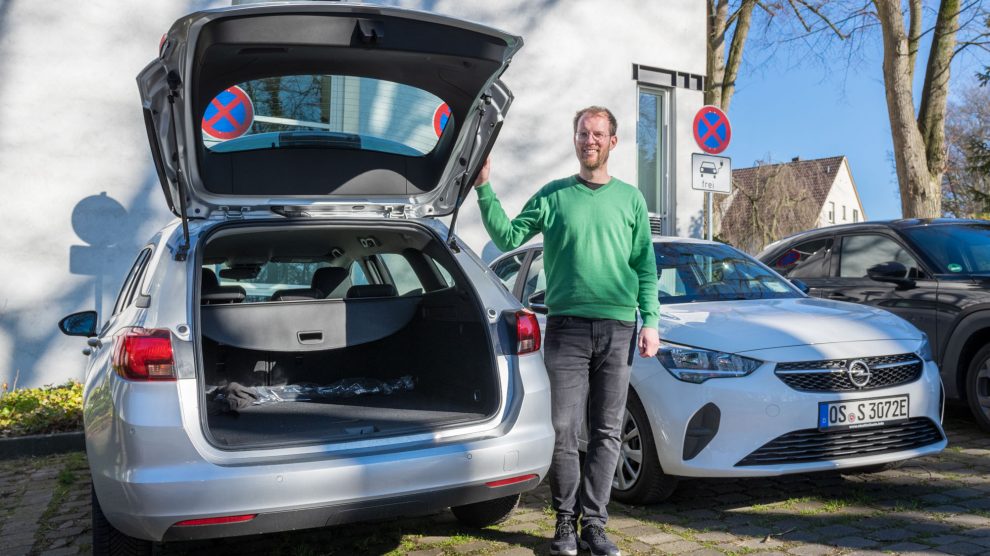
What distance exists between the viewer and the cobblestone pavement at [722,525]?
3867 millimetres

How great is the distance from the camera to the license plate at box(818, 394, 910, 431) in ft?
13.5

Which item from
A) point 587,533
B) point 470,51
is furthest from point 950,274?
point 470,51

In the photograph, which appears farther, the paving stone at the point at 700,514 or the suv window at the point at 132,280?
the paving stone at the point at 700,514

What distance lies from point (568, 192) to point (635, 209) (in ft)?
1.02

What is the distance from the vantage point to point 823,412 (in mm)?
4105

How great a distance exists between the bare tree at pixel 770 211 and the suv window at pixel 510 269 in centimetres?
3706

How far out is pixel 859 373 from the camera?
4238 mm

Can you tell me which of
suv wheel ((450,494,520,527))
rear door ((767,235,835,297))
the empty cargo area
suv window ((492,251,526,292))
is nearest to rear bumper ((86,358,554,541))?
the empty cargo area

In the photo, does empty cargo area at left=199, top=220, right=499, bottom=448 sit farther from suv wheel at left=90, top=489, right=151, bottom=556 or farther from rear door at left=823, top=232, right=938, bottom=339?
rear door at left=823, top=232, right=938, bottom=339

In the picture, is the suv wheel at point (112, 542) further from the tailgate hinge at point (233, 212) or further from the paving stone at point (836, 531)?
the paving stone at point (836, 531)

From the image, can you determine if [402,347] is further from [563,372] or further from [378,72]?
[378,72]

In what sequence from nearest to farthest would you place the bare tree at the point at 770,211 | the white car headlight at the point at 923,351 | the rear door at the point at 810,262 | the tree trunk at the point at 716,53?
the white car headlight at the point at 923,351 → the rear door at the point at 810,262 → the tree trunk at the point at 716,53 → the bare tree at the point at 770,211

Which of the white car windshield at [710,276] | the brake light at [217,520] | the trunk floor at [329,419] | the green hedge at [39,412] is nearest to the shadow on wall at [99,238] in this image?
the green hedge at [39,412]

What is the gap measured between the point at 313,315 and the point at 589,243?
1.58 meters
